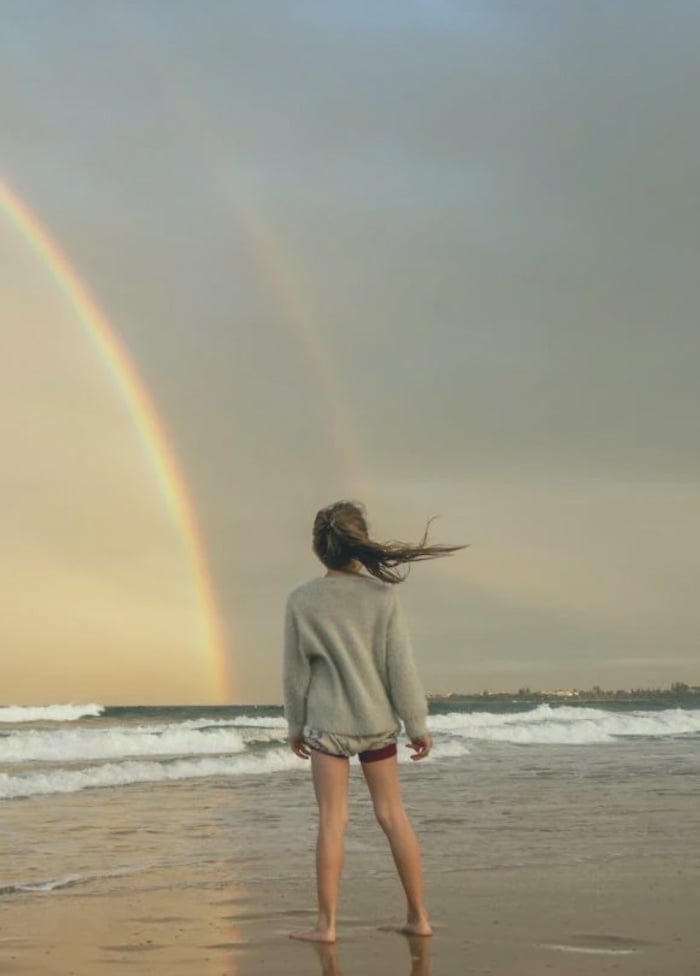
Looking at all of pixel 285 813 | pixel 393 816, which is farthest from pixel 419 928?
pixel 285 813

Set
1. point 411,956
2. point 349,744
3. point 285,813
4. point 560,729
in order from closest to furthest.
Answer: point 411,956 → point 349,744 → point 285,813 → point 560,729

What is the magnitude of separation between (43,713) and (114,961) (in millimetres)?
58182

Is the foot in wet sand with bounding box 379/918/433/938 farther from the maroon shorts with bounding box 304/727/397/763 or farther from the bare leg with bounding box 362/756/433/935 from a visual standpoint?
the maroon shorts with bounding box 304/727/397/763

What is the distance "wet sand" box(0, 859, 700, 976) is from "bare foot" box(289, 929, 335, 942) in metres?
0.06

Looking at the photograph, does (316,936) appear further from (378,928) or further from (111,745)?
(111,745)

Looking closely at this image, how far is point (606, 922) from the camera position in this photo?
6.58 meters

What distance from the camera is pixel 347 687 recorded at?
19.2ft

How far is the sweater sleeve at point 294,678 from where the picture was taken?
592cm

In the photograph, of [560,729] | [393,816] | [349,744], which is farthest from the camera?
[560,729]

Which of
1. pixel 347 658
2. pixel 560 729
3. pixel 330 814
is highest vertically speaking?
pixel 560 729

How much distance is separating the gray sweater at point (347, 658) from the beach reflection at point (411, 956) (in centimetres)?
94

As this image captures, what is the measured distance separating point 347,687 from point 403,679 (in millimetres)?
253

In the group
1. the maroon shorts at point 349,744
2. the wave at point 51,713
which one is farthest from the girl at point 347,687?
the wave at point 51,713

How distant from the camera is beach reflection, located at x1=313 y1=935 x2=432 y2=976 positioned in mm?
5359
